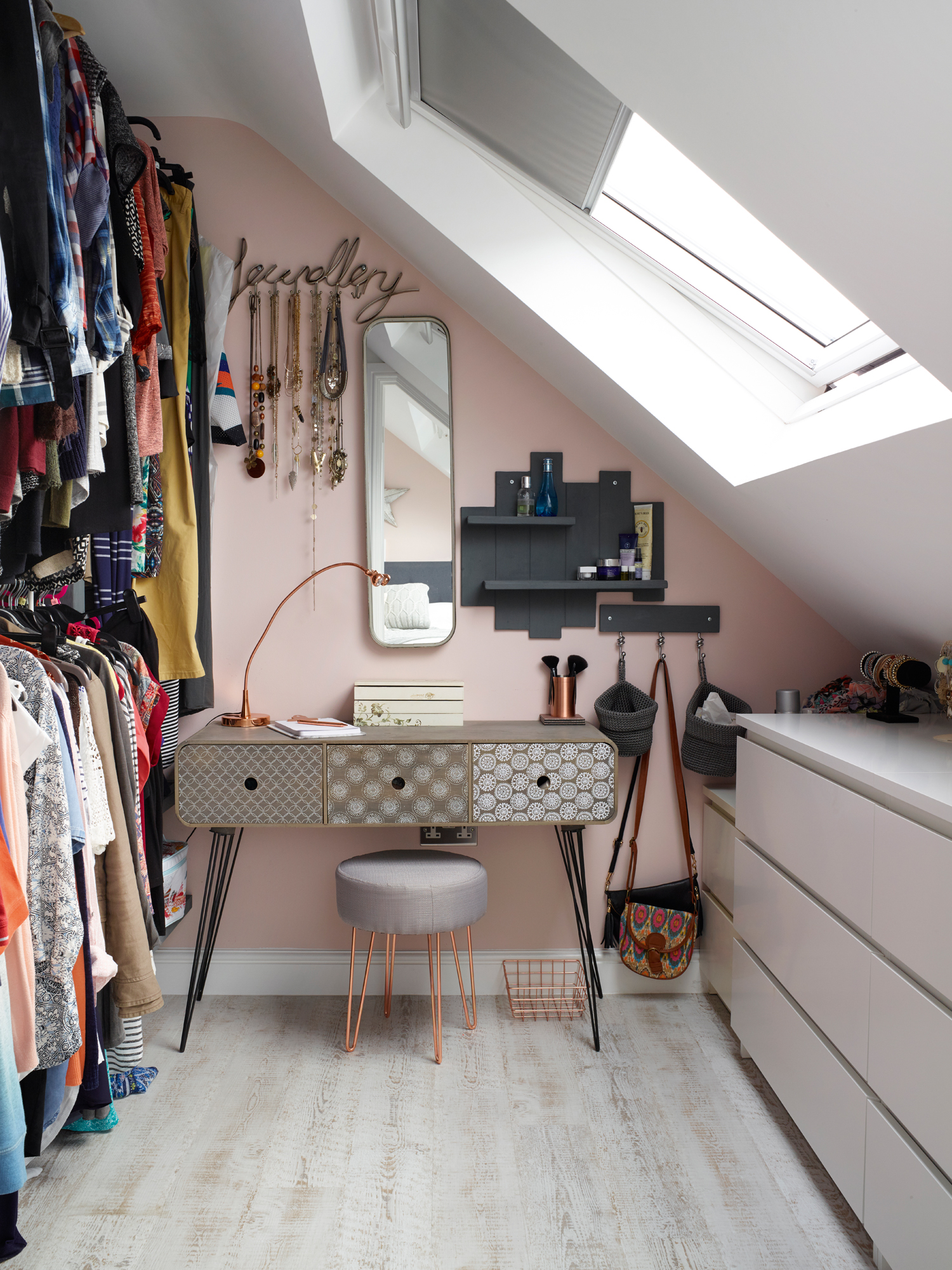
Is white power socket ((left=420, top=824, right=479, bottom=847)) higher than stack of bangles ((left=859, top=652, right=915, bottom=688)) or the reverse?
the reverse

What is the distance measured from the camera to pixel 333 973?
2.71 metres

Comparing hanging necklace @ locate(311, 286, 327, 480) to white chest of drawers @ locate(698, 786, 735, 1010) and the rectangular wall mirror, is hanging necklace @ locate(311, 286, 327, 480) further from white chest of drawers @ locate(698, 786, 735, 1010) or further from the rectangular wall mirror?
white chest of drawers @ locate(698, 786, 735, 1010)

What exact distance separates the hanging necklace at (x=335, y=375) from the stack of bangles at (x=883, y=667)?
168 cm

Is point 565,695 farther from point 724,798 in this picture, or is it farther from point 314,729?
point 314,729

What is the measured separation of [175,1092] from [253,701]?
1.12 meters

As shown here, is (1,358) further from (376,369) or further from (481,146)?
(376,369)

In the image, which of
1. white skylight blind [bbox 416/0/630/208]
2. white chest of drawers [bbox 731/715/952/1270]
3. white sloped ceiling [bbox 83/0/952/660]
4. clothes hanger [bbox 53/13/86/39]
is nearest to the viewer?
white sloped ceiling [bbox 83/0/952/660]

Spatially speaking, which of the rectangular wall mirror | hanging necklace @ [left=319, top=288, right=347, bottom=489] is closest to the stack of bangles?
the rectangular wall mirror

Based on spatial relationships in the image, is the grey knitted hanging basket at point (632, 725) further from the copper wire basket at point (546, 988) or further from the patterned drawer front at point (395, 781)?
the copper wire basket at point (546, 988)

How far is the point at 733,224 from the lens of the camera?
1.87 m

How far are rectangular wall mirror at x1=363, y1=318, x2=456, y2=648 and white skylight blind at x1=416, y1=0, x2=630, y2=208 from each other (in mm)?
733

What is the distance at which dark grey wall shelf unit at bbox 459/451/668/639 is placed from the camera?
8.89 feet

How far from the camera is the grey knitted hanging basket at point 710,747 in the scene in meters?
2.56

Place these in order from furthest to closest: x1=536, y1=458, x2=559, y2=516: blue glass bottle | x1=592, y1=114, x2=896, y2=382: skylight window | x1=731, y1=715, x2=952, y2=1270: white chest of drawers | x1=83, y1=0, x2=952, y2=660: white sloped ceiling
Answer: x1=536, y1=458, x2=559, y2=516: blue glass bottle → x1=592, y1=114, x2=896, y2=382: skylight window → x1=731, y1=715, x2=952, y2=1270: white chest of drawers → x1=83, y1=0, x2=952, y2=660: white sloped ceiling
